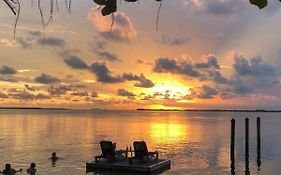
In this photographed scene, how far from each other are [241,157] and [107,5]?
49.4 m

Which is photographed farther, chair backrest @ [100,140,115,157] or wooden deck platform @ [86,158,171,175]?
chair backrest @ [100,140,115,157]

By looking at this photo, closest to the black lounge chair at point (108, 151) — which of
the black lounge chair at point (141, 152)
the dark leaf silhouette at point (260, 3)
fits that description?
the black lounge chair at point (141, 152)

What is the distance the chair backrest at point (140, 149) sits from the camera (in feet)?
Result: 92.3

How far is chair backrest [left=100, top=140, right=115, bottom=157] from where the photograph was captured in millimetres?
29314

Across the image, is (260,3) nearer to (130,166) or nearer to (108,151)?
(130,166)

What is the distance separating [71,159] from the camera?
43.7 m

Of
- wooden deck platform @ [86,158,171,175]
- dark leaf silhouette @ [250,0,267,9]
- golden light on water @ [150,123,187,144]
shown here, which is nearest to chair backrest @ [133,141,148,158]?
wooden deck platform @ [86,158,171,175]

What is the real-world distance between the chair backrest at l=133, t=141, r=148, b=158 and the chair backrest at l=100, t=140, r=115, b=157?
6.00ft

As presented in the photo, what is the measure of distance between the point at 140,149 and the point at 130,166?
140 cm

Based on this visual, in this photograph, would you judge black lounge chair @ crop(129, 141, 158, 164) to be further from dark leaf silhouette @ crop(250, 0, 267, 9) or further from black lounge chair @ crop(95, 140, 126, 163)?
dark leaf silhouette @ crop(250, 0, 267, 9)

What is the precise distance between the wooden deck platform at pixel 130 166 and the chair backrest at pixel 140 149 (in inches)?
23.1

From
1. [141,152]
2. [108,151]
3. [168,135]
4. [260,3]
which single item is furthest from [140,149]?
[168,135]

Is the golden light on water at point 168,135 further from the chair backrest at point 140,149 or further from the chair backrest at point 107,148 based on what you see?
the chair backrest at point 140,149

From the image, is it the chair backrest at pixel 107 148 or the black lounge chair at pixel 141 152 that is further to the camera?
the chair backrest at pixel 107 148
